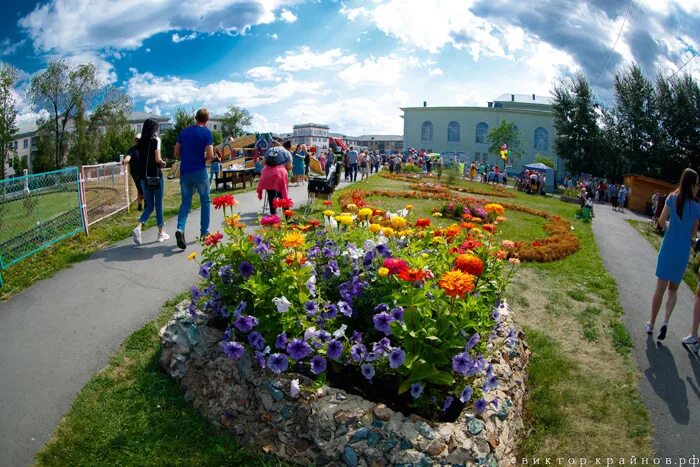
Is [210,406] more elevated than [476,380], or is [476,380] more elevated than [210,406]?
[476,380]

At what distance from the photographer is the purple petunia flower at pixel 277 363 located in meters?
3.33

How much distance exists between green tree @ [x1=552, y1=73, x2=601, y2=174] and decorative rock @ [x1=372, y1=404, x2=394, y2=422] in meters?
54.1

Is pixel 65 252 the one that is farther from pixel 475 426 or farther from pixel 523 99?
pixel 523 99

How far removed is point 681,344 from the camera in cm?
600

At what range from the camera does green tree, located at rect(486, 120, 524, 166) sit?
68.1m

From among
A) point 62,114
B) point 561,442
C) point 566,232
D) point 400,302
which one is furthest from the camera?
point 62,114

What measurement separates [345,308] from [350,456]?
43.1 inches

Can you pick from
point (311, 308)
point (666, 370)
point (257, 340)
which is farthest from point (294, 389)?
point (666, 370)

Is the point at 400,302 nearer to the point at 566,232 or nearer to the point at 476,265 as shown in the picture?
the point at 476,265

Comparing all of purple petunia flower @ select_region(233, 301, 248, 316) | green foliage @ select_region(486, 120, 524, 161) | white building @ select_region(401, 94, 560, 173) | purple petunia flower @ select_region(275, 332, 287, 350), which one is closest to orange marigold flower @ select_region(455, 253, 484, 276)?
purple petunia flower @ select_region(275, 332, 287, 350)

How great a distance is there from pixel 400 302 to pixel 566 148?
55.3 meters

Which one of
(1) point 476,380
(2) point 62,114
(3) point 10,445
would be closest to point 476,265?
(1) point 476,380

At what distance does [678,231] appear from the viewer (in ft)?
18.9

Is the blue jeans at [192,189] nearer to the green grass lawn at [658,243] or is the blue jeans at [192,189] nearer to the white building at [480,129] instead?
the green grass lawn at [658,243]
